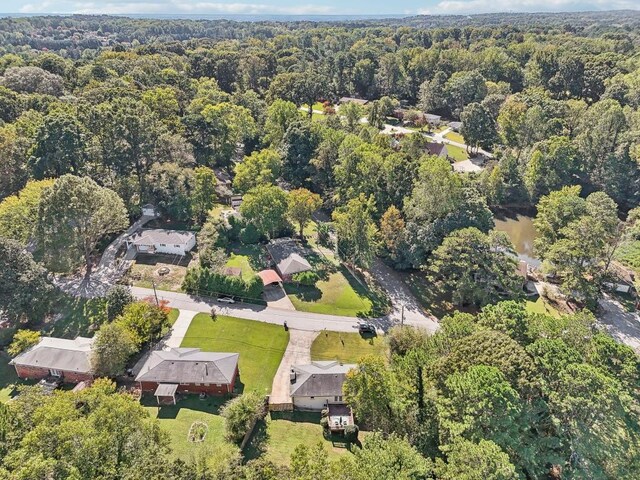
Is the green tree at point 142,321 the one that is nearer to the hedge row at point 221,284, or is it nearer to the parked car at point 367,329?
the hedge row at point 221,284

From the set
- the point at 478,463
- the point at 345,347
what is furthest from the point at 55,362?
the point at 478,463

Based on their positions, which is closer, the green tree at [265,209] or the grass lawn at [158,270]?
the grass lawn at [158,270]

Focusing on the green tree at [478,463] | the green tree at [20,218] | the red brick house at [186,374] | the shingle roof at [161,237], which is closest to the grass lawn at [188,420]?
the red brick house at [186,374]

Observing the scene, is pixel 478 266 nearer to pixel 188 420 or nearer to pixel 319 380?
pixel 319 380

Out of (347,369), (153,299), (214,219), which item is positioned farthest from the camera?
(214,219)

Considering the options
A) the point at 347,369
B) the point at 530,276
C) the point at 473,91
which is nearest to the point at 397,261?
the point at 530,276

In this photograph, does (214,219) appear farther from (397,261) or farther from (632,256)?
(632,256)

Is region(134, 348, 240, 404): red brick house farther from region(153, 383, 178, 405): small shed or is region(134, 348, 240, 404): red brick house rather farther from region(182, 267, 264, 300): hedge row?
region(182, 267, 264, 300): hedge row
